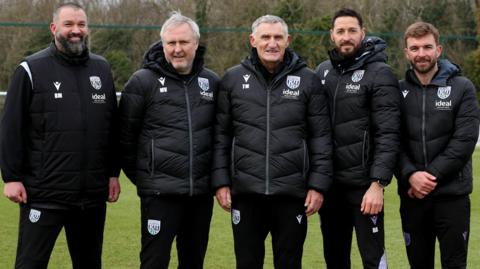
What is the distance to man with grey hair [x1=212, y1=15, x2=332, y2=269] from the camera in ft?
15.3

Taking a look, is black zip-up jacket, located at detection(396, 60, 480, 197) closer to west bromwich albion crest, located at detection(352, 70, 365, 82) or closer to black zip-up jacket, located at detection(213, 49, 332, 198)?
west bromwich albion crest, located at detection(352, 70, 365, 82)

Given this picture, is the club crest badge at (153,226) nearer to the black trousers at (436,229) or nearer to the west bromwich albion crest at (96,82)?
the west bromwich albion crest at (96,82)

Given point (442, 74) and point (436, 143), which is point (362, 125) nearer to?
point (436, 143)

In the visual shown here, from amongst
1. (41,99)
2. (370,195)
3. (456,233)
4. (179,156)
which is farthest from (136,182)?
(456,233)

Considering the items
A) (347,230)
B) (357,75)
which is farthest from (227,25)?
(357,75)

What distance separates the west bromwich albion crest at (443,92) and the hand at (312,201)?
964 mm

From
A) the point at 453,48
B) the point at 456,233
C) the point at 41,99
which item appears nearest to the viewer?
the point at 41,99

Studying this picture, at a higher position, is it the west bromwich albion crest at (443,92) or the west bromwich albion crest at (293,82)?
the west bromwich albion crest at (293,82)

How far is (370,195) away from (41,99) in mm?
2026

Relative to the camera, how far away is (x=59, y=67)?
471cm

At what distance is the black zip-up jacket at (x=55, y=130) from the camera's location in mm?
4605

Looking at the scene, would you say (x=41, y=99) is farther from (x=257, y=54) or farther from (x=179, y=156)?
(x=257, y=54)

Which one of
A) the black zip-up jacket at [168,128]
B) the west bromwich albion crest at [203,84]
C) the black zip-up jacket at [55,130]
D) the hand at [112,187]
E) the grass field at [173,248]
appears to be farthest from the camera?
the grass field at [173,248]

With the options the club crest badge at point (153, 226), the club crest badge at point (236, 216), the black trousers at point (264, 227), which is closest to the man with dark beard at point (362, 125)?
the black trousers at point (264, 227)
